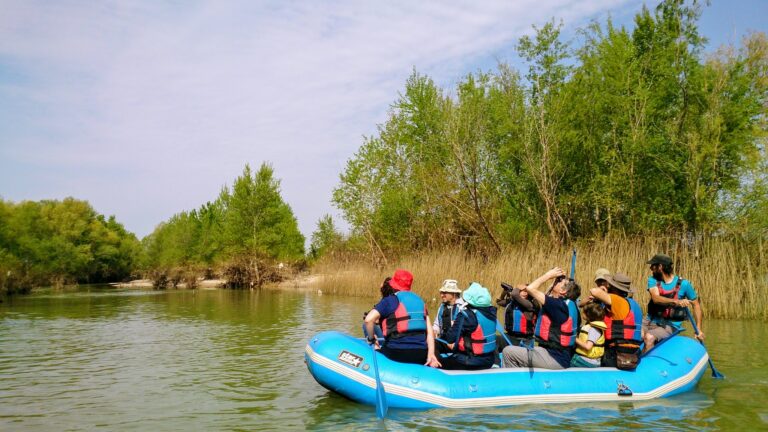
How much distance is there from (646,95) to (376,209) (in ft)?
44.1

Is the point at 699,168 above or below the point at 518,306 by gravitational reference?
above

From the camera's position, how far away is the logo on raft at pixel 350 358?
Result: 7027 mm

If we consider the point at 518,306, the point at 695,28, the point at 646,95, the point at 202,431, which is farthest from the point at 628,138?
the point at 202,431

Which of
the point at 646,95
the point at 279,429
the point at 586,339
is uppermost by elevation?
the point at 646,95

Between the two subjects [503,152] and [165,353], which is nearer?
[165,353]

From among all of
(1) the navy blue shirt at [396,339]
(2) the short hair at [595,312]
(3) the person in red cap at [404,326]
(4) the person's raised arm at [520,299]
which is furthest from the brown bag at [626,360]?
(1) the navy blue shirt at [396,339]

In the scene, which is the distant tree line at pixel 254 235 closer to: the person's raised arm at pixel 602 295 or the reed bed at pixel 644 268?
the reed bed at pixel 644 268

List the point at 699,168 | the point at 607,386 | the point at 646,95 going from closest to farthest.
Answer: the point at 607,386 < the point at 699,168 < the point at 646,95

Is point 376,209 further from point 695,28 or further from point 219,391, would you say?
point 219,391

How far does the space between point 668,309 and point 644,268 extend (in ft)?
20.6

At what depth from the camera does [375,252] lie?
89.4ft

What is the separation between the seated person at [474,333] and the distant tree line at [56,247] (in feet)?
94.7

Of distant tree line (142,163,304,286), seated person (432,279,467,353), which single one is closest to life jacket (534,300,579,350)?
seated person (432,279,467,353)

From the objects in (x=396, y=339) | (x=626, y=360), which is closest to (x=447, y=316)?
(x=396, y=339)
